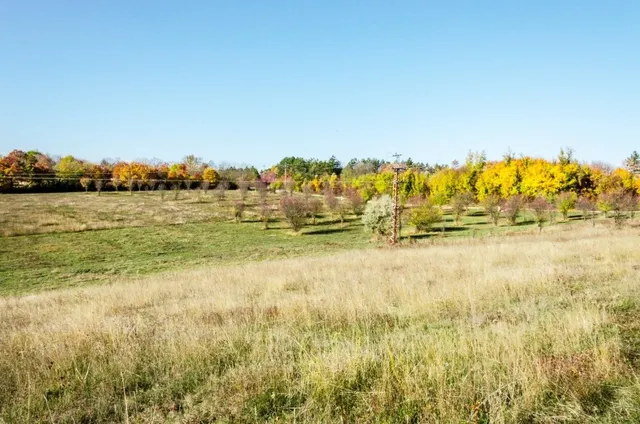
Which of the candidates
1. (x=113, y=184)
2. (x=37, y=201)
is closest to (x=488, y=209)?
(x=37, y=201)

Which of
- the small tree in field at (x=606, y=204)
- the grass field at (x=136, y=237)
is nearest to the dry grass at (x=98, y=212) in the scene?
the grass field at (x=136, y=237)

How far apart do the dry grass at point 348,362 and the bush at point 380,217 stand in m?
42.0

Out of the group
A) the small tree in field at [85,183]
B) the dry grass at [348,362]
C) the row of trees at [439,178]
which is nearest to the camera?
the dry grass at [348,362]

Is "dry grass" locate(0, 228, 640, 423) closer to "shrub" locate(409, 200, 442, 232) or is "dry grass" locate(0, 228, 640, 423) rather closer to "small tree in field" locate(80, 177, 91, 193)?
"shrub" locate(409, 200, 442, 232)

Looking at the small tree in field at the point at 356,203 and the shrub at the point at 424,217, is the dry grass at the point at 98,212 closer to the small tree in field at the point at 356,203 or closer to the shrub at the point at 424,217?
the small tree in field at the point at 356,203

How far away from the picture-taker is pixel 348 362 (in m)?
4.15

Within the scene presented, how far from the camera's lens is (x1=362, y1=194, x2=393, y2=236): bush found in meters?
50.0

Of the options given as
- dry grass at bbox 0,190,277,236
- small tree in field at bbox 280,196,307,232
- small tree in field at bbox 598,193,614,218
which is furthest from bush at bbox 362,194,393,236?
small tree in field at bbox 598,193,614,218

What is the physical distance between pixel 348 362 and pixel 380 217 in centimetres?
4694

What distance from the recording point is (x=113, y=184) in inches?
4139

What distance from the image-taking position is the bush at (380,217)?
164 ft

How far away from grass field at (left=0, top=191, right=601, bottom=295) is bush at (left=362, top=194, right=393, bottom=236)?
2246mm

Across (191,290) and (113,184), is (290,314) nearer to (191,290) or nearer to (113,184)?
(191,290)

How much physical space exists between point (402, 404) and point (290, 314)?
375 cm
